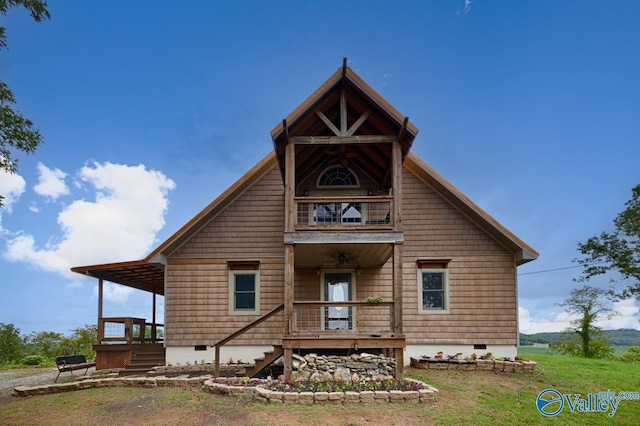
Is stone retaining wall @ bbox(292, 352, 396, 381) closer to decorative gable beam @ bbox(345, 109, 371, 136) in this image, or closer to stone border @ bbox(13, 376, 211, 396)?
stone border @ bbox(13, 376, 211, 396)

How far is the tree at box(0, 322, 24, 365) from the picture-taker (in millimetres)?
20812

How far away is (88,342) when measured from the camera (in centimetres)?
2175

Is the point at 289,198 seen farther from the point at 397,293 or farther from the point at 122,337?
the point at 122,337

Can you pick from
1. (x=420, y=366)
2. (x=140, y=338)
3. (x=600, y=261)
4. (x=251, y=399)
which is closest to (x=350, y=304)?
(x=251, y=399)

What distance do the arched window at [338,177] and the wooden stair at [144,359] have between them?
23.6ft

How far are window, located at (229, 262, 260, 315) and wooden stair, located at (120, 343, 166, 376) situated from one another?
8.88ft

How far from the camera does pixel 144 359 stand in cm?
1367

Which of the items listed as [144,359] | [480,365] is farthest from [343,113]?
[144,359]

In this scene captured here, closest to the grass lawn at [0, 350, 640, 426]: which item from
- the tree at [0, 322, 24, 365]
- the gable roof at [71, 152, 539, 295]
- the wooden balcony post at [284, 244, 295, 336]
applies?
the wooden balcony post at [284, 244, 295, 336]

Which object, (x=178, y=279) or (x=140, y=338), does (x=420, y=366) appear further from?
(x=140, y=338)

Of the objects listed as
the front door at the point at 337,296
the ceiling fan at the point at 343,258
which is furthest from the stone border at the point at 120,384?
the ceiling fan at the point at 343,258

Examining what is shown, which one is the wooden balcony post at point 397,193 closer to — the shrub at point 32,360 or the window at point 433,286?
the window at point 433,286

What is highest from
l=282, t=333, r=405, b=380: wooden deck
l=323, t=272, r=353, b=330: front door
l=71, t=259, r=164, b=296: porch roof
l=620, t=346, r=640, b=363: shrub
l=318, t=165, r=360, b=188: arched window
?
l=318, t=165, r=360, b=188: arched window

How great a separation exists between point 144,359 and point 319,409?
7.61 m
